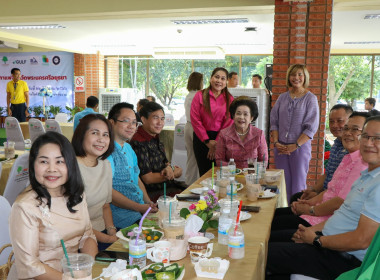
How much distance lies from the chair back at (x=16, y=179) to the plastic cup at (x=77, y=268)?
1.70 m

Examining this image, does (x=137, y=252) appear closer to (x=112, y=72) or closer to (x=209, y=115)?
(x=209, y=115)

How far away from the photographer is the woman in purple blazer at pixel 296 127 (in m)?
4.19

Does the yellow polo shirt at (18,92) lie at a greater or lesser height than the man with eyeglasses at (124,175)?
greater

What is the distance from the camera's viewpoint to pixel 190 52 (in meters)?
11.4

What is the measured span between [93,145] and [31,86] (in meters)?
11.5

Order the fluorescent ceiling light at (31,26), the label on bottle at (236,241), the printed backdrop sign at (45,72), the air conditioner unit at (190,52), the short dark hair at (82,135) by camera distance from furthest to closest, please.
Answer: the printed backdrop sign at (45,72)
the air conditioner unit at (190,52)
the fluorescent ceiling light at (31,26)
the short dark hair at (82,135)
the label on bottle at (236,241)

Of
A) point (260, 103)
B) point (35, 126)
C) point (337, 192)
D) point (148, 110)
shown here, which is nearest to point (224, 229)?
point (337, 192)

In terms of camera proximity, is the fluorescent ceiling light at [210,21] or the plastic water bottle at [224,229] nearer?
the plastic water bottle at [224,229]

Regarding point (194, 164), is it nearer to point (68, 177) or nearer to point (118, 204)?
point (118, 204)

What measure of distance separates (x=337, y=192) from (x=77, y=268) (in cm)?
202

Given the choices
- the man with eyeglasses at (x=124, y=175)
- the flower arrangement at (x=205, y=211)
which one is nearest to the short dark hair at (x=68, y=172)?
the flower arrangement at (x=205, y=211)

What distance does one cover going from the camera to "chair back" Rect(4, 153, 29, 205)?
2826mm

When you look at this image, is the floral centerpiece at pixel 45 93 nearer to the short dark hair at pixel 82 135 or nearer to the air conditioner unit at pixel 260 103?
the air conditioner unit at pixel 260 103

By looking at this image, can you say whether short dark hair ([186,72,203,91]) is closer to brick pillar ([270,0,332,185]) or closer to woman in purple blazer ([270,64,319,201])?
brick pillar ([270,0,332,185])
